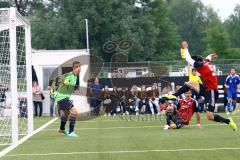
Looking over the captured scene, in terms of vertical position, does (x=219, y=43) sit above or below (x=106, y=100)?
above

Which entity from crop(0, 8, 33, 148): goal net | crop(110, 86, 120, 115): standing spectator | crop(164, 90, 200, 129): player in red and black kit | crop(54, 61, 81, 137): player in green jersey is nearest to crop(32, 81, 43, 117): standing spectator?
crop(110, 86, 120, 115): standing spectator

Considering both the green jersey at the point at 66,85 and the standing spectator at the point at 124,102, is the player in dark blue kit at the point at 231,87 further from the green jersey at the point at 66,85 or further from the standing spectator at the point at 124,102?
the green jersey at the point at 66,85

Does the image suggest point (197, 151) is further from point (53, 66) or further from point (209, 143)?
point (53, 66)

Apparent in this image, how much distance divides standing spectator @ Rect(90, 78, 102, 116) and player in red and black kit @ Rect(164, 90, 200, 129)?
30.6 feet

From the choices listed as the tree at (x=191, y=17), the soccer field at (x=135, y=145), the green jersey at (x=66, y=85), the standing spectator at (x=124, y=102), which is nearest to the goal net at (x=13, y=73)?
the soccer field at (x=135, y=145)

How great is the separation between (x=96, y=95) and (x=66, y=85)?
11.4 meters

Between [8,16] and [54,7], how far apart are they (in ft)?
198

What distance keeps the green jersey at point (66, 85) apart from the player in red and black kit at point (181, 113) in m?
3.26

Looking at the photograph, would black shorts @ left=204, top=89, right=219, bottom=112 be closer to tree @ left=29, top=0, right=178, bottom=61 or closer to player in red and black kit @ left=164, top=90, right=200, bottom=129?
player in red and black kit @ left=164, top=90, right=200, bottom=129

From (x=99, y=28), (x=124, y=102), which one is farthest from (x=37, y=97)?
(x=99, y=28)

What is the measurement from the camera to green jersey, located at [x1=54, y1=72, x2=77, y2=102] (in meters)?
17.1

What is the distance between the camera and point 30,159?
12.0m

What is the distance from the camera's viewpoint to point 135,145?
14.1 meters

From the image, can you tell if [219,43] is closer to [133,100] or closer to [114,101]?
[114,101]
